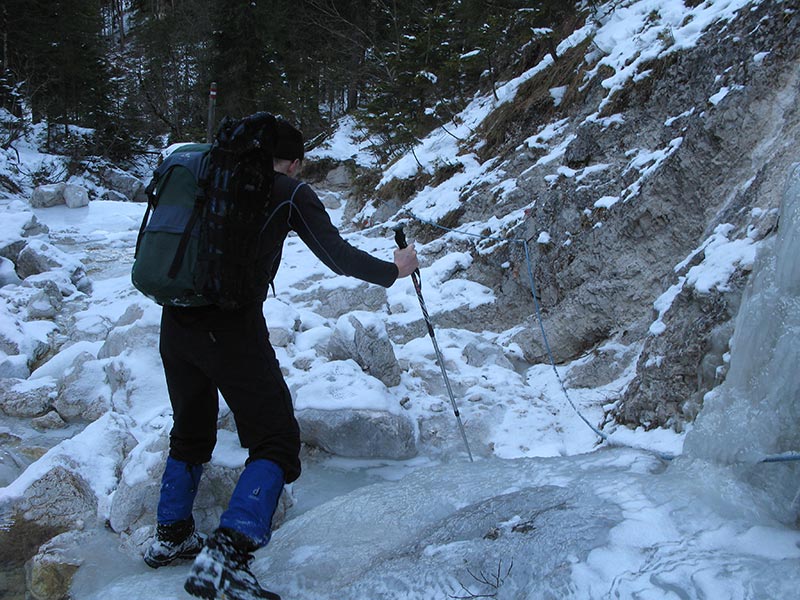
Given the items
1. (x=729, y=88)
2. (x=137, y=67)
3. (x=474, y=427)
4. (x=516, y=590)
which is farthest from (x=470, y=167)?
(x=137, y=67)

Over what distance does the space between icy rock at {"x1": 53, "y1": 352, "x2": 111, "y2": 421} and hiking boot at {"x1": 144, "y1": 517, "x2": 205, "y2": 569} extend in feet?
8.14

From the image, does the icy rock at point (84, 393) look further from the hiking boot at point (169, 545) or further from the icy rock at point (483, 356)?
the icy rock at point (483, 356)

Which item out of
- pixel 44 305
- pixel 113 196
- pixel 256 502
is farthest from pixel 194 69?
pixel 256 502

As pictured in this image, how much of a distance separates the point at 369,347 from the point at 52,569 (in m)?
2.61

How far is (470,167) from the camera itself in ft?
33.0

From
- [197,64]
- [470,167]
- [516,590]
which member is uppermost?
[197,64]

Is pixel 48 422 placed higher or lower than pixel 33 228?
lower

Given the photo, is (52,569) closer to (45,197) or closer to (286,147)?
(286,147)

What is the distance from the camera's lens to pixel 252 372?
229 centimetres

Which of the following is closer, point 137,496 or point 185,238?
point 185,238

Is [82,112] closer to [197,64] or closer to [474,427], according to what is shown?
[197,64]

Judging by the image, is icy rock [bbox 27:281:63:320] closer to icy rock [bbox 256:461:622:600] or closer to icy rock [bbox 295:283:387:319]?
icy rock [bbox 295:283:387:319]

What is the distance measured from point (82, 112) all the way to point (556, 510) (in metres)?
26.9

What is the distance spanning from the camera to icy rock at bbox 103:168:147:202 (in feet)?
71.1
